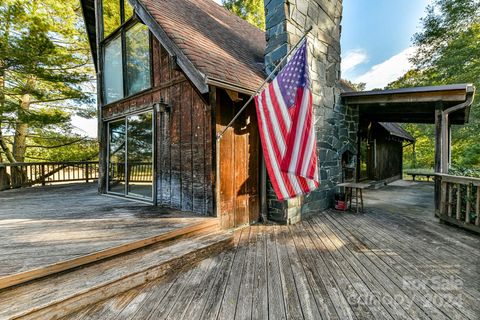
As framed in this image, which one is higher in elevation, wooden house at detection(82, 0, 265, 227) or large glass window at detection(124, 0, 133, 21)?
large glass window at detection(124, 0, 133, 21)

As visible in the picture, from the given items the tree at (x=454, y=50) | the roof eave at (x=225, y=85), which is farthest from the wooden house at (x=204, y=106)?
the tree at (x=454, y=50)

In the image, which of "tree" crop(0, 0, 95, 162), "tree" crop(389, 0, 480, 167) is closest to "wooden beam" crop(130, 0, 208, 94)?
"tree" crop(0, 0, 95, 162)

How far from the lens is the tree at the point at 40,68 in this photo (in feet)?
23.0

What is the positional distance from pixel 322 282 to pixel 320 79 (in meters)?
4.27

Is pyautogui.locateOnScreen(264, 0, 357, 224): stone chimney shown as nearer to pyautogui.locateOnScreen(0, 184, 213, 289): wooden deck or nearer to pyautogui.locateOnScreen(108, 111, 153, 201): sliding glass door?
pyautogui.locateOnScreen(0, 184, 213, 289): wooden deck

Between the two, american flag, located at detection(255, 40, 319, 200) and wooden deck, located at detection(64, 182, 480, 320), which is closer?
wooden deck, located at detection(64, 182, 480, 320)

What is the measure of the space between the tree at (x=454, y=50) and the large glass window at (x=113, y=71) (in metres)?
14.3

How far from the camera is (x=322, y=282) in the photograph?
7.38 feet

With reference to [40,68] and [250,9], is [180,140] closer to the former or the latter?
[40,68]

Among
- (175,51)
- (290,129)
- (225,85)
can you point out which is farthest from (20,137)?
(290,129)

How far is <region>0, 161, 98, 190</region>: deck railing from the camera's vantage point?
270 inches

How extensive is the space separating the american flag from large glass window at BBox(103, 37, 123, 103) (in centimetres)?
445

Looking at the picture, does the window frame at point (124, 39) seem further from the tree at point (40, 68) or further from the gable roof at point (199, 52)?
the tree at point (40, 68)

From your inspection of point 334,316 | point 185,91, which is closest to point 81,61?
point 185,91
